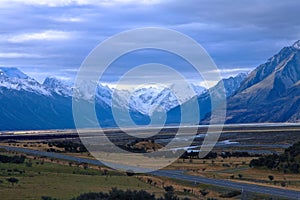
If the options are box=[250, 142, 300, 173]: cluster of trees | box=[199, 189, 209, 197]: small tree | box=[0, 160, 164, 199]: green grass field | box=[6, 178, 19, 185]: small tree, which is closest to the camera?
box=[0, 160, 164, 199]: green grass field

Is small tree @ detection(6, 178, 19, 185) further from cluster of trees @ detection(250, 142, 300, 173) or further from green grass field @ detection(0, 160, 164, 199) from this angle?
cluster of trees @ detection(250, 142, 300, 173)

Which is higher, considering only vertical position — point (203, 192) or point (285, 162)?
point (285, 162)

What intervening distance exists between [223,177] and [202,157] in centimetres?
3628

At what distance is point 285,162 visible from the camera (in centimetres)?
7656

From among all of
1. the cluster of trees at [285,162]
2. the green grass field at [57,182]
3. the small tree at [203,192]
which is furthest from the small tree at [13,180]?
the cluster of trees at [285,162]

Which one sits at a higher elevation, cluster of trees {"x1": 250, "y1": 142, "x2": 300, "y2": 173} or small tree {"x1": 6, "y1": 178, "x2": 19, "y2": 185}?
→ cluster of trees {"x1": 250, "y1": 142, "x2": 300, "y2": 173}

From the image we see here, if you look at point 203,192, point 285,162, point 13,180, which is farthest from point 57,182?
point 285,162

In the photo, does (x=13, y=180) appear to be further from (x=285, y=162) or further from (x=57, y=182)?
(x=285, y=162)

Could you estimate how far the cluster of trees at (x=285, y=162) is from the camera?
7375 centimetres

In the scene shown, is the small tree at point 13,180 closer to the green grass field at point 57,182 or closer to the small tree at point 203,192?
the green grass field at point 57,182

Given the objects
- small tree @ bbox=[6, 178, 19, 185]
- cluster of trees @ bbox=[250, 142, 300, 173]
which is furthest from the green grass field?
cluster of trees @ bbox=[250, 142, 300, 173]

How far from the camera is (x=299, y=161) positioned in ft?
245

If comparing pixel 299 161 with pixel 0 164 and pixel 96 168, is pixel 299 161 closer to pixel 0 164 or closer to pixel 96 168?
pixel 96 168

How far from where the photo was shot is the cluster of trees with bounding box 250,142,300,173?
7375cm
